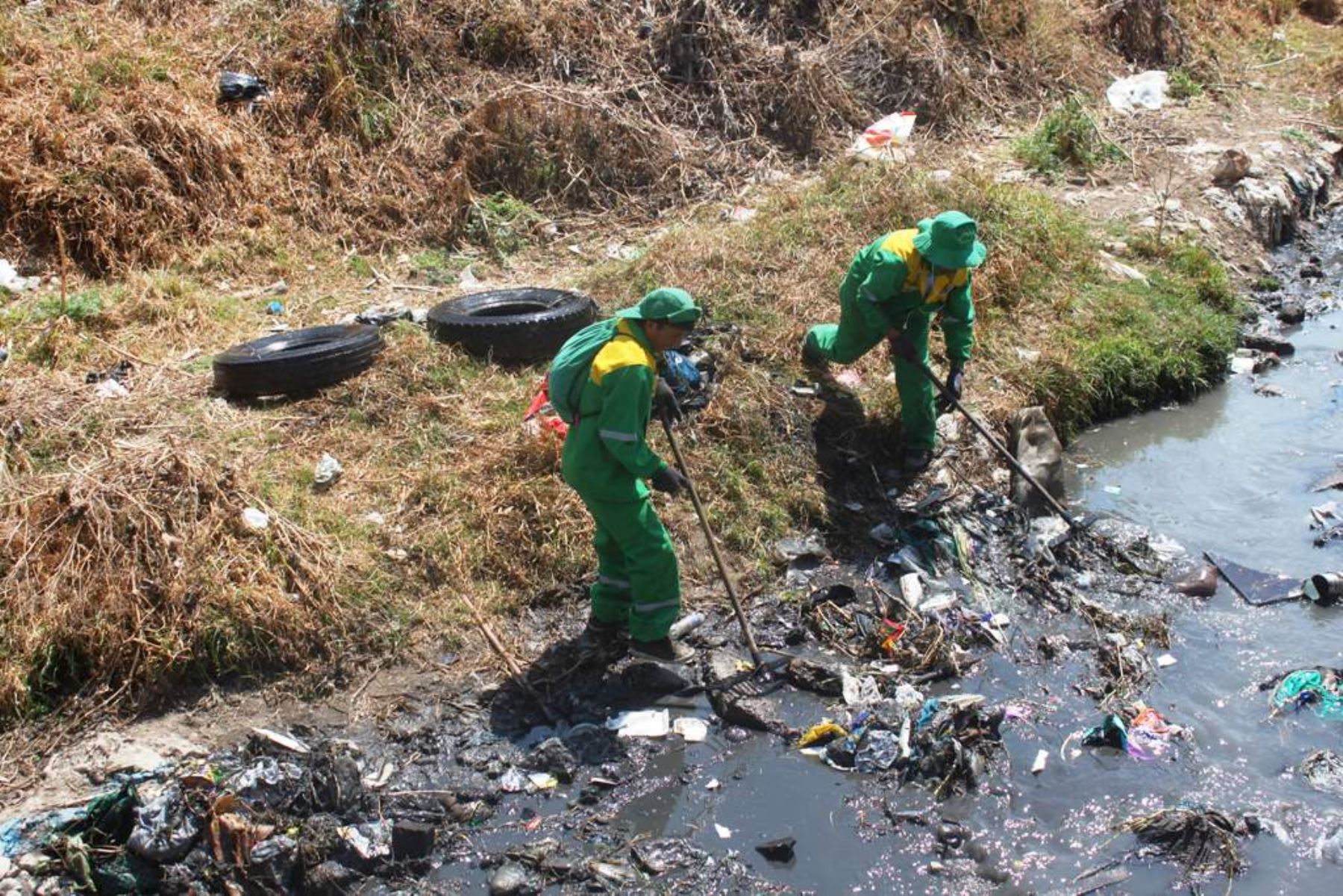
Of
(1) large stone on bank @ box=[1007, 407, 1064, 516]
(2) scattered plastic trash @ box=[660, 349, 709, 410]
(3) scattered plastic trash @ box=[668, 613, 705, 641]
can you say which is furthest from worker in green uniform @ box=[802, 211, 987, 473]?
(3) scattered plastic trash @ box=[668, 613, 705, 641]

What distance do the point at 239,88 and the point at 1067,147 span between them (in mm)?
7182

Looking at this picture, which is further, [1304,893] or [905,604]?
[905,604]

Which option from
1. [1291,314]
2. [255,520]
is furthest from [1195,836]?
[1291,314]

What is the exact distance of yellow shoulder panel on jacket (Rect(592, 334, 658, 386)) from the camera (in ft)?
15.7

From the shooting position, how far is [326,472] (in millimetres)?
6230

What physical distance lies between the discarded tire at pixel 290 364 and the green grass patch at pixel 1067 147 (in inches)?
257

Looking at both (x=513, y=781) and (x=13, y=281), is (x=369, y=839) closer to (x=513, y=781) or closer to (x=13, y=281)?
(x=513, y=781)

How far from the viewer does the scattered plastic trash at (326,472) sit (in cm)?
619

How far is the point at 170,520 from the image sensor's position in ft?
17.9

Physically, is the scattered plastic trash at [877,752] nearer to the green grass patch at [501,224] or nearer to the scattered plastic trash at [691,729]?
the scattered plastic trash at [691,729]

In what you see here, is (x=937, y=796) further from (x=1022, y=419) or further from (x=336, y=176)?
(x=336, y=176)

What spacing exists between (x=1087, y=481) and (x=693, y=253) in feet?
9.72

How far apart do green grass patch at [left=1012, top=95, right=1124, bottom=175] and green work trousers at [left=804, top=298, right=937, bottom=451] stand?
476 centimetres

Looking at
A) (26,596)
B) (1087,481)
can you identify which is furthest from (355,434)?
(1087,481)
